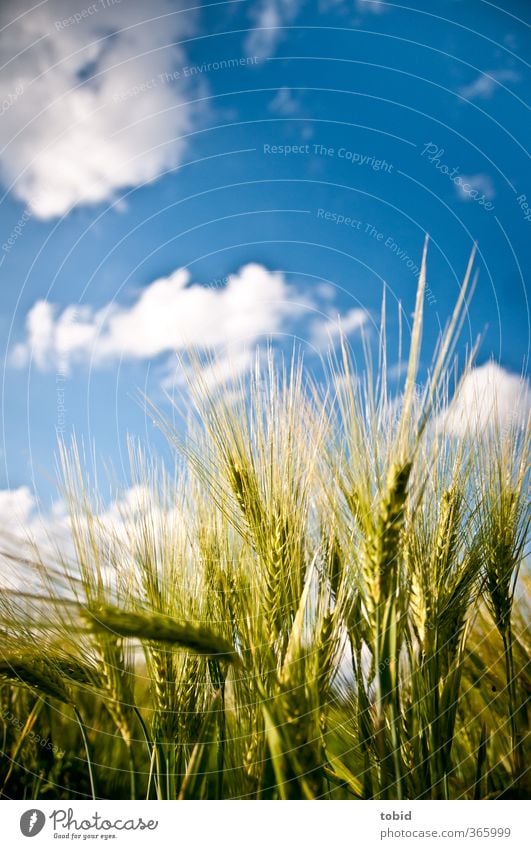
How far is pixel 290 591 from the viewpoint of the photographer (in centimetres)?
92

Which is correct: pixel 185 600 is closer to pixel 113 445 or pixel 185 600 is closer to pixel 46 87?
pixel 113 445

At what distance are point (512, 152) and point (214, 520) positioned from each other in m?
1.05

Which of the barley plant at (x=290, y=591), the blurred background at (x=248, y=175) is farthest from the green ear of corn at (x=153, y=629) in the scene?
the blurred background at (x=248, y=175)

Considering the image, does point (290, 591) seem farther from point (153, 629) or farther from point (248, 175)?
point (248, 175)

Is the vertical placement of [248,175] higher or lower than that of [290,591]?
higher
